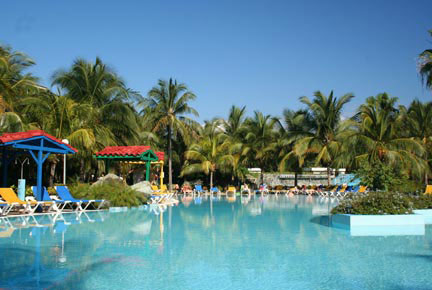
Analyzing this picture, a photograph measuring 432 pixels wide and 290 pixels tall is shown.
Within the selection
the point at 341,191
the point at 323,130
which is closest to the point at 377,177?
the point at 341,191

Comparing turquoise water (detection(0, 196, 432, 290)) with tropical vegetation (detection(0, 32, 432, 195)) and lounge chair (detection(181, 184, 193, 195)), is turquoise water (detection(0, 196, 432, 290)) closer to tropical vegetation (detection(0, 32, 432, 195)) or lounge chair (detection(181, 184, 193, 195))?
tropical vegetation (detection(0, 32, 432, 195))

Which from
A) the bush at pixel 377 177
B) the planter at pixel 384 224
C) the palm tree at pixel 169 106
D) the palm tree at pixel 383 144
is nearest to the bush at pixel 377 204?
the planter at pixel 384 224

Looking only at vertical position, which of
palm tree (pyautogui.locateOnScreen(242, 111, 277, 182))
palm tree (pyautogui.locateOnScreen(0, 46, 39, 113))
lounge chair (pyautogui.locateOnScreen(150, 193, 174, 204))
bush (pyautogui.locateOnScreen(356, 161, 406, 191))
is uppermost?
palm tree (pyautogui.locateOnScreen(0, 46, 39, 113))

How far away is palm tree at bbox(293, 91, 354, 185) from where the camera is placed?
26203 mm

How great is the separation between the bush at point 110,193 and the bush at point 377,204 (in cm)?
774

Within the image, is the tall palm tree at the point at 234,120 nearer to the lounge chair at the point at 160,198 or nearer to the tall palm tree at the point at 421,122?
the tall palm tree at the point at 421,122

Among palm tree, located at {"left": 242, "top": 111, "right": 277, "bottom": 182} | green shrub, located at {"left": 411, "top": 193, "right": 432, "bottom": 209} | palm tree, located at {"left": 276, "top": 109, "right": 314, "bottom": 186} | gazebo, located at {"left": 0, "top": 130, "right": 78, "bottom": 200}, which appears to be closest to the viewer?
gazebo, located at {"left": 0, "top": 130, "right": 78, "bottom": 200}

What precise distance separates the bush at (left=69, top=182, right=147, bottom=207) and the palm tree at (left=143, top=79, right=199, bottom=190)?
11.5 metres

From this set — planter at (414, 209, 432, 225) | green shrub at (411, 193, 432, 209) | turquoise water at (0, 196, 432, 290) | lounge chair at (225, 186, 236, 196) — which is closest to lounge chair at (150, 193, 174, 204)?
turquoise water at (0, 196, 432, 290)

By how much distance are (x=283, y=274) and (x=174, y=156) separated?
24993 millimetres

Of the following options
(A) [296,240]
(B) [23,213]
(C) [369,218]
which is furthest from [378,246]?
(B) [23,213]

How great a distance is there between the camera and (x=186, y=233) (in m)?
9.29

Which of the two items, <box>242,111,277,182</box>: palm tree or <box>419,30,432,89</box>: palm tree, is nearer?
<box>419,30,432,89</box>: palm tree

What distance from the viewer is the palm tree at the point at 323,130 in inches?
1032
